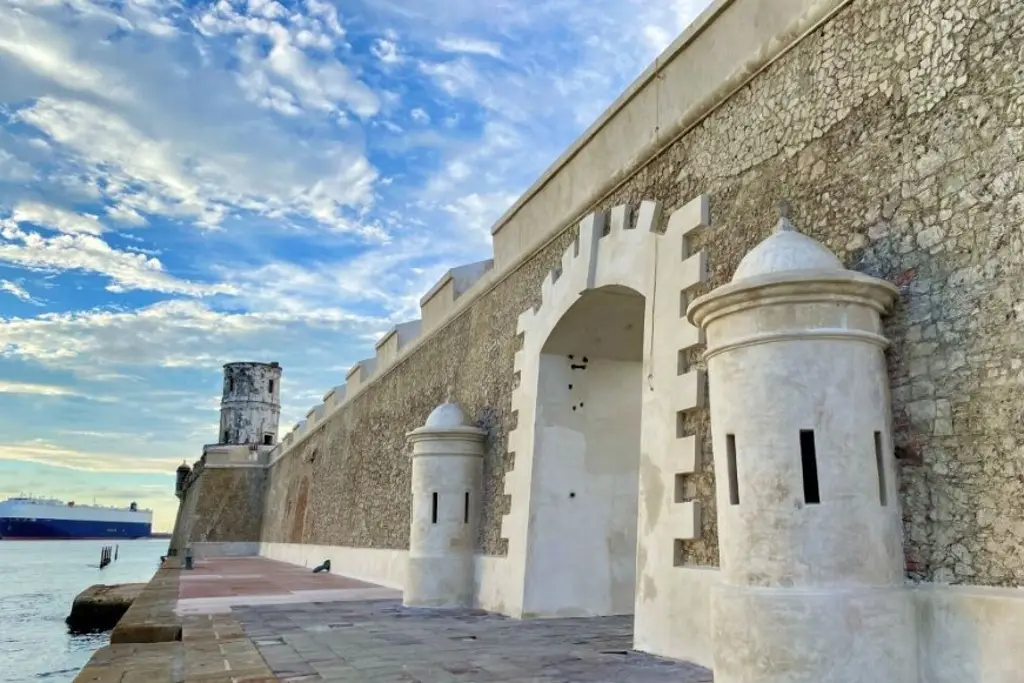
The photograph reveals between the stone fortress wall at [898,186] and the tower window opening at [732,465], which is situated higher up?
the stone fortress wall at [898,186]

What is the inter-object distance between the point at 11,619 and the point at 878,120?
76.4ft

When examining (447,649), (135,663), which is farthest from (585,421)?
(135,663)

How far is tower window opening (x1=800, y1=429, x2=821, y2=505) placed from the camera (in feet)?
13.3

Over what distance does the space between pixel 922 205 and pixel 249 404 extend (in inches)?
1722

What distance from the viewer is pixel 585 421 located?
8.88 m

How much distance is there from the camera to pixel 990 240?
12.7ft

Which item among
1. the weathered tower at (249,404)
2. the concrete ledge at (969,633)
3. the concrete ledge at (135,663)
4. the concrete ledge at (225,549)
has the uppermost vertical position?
the weathered tower at (249,404)

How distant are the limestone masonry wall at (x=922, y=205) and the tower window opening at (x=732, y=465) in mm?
872

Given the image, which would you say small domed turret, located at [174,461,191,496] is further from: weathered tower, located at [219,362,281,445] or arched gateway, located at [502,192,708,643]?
arched gateway, located at [502,192,708,643]

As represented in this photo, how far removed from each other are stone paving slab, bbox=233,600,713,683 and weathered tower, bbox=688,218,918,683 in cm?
95

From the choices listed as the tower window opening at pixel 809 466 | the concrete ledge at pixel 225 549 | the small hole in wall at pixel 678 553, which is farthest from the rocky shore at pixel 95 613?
the tower window opening at pixel 809 466

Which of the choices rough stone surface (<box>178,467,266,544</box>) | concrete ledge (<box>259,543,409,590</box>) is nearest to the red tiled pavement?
concrete ledge (<box>259,543,409,590</box>)

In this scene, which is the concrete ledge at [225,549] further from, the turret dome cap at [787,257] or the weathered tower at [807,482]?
the turret dome cap at [787,257]

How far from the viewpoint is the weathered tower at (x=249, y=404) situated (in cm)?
4356
